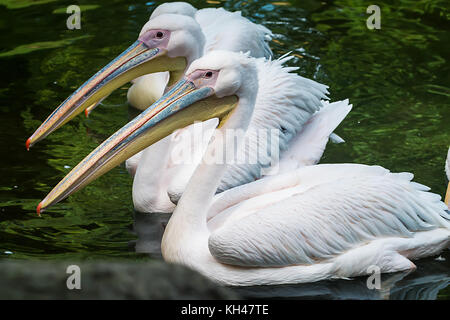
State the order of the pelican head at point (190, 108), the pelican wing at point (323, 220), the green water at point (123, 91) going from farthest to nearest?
the green water at point (123, 91) < the pelican head at point (190, 108) < the pelican wing at point (323, 220)

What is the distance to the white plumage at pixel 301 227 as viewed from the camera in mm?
4480

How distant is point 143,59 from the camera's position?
5.52m

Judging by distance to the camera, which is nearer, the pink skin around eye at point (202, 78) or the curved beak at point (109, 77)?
the pink skin around eye at point (202, 78)

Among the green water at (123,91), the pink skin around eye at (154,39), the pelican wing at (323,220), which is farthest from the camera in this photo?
the pink skin around eye at (154,39)

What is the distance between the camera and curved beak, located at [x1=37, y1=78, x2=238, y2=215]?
15.3ft

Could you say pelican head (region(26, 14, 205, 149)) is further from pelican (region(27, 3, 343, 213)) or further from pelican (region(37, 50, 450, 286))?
pelican (region(37, 50, 450, 286))

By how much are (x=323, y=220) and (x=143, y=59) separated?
1776 millimetres

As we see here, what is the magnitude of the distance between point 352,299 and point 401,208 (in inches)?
23.0

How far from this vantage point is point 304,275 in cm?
454

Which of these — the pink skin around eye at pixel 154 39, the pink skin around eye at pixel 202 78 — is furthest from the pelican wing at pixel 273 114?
the pink skin around eye at pixel 202 78

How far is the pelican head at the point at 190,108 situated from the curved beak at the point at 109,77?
825 mm

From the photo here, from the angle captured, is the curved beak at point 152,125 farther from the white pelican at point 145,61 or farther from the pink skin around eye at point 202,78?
the white pelican at point 145,61

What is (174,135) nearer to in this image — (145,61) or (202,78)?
(145,61)

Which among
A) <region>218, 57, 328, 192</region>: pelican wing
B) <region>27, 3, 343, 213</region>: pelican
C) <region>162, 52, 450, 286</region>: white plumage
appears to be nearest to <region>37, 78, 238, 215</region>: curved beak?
<region>162, 52, 450, 286</region>: white plumage
